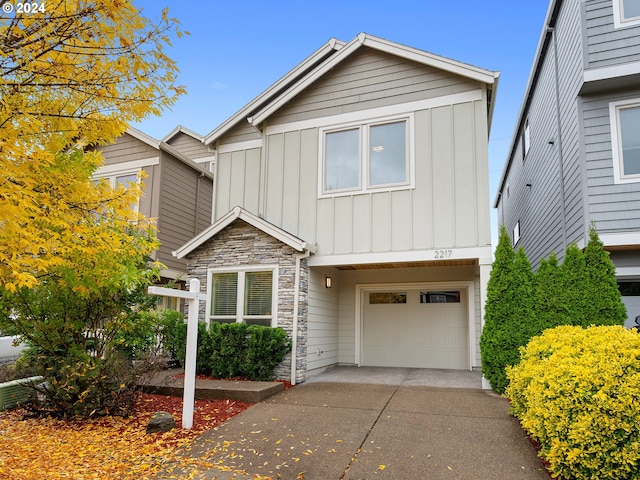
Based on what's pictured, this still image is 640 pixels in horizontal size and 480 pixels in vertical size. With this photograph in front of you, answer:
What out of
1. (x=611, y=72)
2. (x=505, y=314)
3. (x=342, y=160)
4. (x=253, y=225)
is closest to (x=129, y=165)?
(x=253, y=225)

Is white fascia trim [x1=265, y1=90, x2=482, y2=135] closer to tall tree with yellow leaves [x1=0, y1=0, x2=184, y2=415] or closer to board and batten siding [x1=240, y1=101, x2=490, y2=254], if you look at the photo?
board and batten siding [x1=240, y1=101, x2=490, y2=254]

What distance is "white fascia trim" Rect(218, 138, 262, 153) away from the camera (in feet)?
35.0

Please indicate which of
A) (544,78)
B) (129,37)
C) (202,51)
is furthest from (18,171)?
(544,78)

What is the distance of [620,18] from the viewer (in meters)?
7.29

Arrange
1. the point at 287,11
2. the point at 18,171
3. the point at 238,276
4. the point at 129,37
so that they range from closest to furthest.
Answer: the point at 18,171, the point at 129,37, the point at 238,276, the point at 287,11

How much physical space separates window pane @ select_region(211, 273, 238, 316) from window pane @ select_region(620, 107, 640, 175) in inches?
286

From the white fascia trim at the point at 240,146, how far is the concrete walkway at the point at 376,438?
19.5 ft

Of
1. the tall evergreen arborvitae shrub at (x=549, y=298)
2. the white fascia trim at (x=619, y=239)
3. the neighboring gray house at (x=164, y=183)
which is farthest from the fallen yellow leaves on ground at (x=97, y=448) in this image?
the white fascia trim at (x=619, y=239)

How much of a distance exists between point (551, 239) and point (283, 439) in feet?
24.2

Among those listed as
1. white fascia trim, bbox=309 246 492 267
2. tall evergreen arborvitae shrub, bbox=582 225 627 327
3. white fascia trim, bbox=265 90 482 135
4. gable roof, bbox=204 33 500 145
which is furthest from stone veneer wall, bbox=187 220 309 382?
tall evergreen arborvitae shrub, bbox=582 225 627 327

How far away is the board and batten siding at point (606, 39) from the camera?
7.15m

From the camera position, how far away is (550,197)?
31.5 ft

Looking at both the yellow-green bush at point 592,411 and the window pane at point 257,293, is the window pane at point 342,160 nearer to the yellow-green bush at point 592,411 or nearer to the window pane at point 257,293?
the window pane at point 257,293

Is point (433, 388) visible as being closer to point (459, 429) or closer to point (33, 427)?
point (459, 429)
